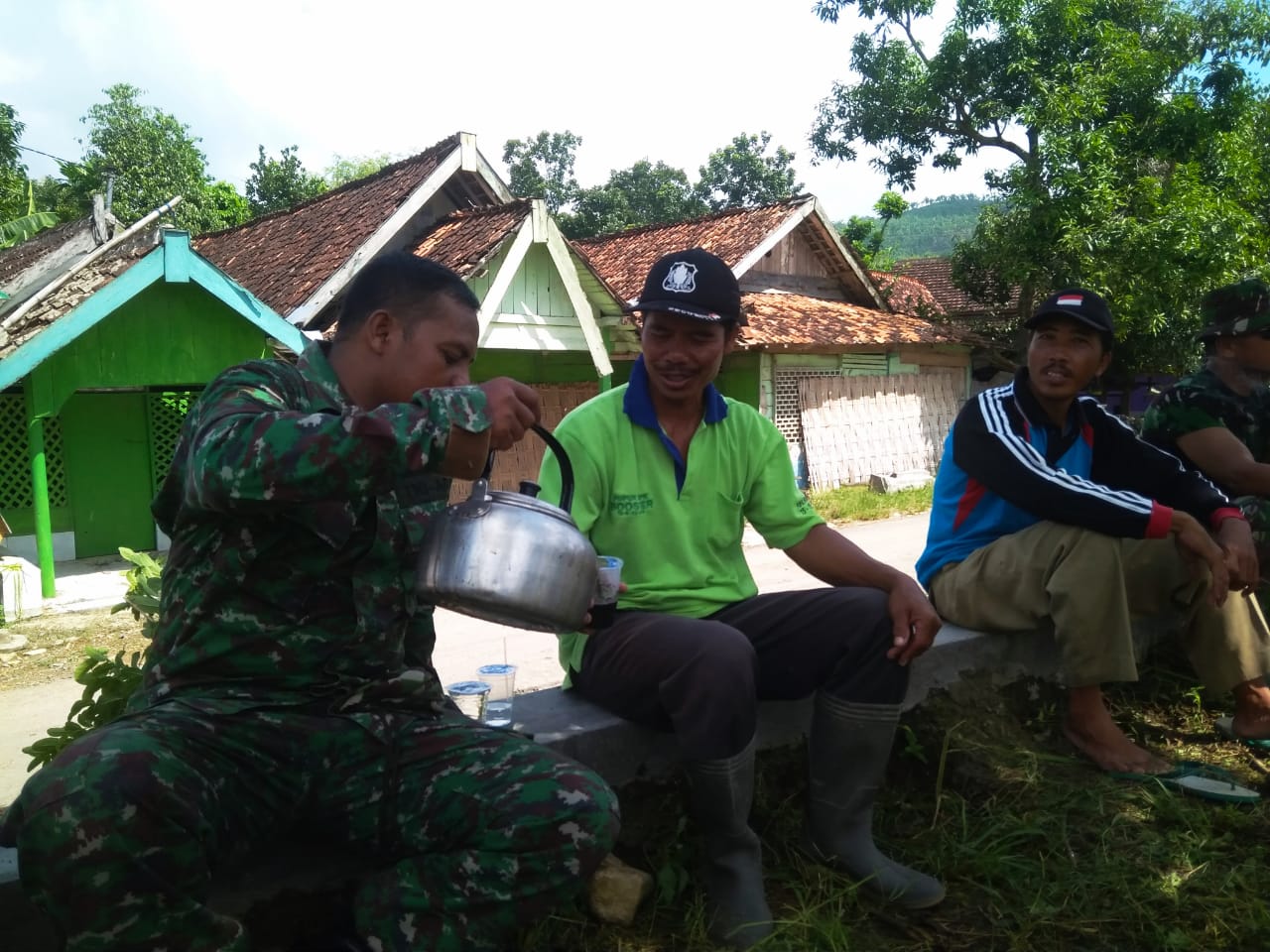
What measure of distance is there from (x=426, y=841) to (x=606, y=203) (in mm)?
33251

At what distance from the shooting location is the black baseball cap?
9.95ft

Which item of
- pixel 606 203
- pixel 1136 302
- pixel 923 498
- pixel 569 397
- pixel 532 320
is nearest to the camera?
pixel 532 320

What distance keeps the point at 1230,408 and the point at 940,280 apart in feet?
69.0

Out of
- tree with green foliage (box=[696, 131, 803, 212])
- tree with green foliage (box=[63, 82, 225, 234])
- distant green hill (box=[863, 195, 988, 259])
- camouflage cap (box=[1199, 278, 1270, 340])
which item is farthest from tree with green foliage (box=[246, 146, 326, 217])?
distant green hill (box=[863, 195, 988, 259])

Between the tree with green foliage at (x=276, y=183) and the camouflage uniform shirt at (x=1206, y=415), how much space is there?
29150 millimetres

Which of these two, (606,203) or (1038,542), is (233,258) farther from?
(606,203)

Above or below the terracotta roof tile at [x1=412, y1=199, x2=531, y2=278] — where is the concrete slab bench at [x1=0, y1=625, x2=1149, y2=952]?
below

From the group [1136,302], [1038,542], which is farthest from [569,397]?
[1038,542]

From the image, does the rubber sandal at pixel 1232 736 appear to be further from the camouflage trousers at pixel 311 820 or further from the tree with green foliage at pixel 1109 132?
the tree with green foliage at pixel 1109 132

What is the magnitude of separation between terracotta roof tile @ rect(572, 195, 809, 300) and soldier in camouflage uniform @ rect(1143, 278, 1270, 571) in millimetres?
10656

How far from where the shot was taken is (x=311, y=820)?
6.09 feet

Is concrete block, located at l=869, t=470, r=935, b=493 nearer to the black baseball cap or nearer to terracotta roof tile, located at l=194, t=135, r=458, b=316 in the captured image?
terracotta roof tile, located at l=194, t=135, r=458, b=316

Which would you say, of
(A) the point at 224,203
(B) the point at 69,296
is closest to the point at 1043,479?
(B) the point at 69,296

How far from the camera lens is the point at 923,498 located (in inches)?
560
